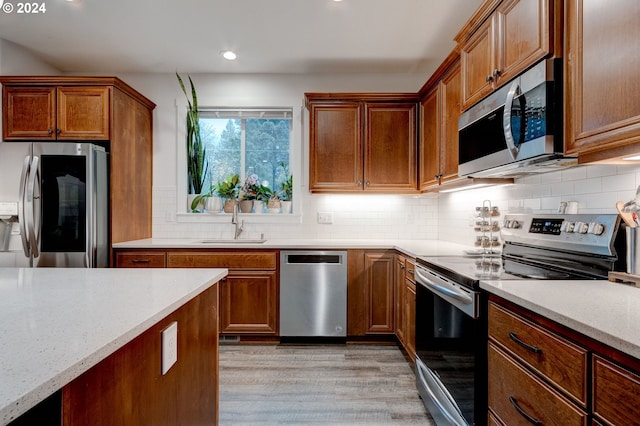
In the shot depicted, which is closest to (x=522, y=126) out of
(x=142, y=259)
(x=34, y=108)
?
(x=142, y=259)

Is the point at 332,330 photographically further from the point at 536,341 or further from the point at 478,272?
the point at 536,341

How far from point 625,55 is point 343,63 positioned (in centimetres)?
260

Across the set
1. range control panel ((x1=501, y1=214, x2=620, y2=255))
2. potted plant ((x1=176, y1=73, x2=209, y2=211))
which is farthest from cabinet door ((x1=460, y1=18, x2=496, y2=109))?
potted plant ((x1=176, y1=73, x2=209, y2=211))

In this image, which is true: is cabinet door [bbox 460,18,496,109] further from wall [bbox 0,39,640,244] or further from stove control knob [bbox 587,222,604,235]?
wall [bbox 0,39,640,244]

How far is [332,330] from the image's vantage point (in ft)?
9.91

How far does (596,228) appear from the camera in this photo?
1471 millimetres

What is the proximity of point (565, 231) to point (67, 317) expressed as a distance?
195 cm

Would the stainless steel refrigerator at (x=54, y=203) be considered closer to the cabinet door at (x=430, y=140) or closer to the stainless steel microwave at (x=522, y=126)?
the cabinet door at (x=430, y=140)

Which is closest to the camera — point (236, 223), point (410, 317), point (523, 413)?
point (523, 413)

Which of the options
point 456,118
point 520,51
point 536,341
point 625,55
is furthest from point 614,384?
point 456,118

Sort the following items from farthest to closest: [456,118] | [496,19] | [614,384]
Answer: [456,118] → [496,19] → [614,384]

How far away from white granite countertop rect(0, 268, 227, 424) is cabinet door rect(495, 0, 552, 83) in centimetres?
162

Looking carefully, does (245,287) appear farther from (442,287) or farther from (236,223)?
(442,287)

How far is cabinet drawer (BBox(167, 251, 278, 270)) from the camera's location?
3.02 metres
